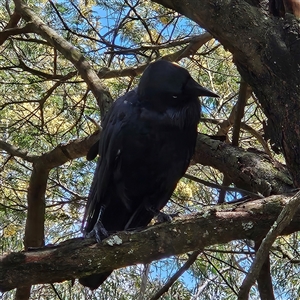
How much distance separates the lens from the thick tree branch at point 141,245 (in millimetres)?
1408

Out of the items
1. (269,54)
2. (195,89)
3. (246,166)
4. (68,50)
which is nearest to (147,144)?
(195,89)

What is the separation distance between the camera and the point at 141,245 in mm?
1508

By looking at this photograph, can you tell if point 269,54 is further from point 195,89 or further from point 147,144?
point 147,144

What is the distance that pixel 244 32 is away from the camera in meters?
1.88

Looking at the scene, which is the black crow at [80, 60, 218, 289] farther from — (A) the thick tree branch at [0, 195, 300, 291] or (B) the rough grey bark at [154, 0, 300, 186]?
(A) the thick tree branch at [0, 195, 300, 291]

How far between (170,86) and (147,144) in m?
0.26

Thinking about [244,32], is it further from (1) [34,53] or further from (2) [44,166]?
(1) [34,53]

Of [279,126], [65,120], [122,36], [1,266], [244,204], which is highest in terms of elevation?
[122,36]

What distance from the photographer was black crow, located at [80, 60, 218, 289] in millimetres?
2068

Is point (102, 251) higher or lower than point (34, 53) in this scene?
lower

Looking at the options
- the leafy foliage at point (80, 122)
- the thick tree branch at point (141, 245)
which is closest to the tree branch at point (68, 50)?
the leafy foliage at point (80, 122)

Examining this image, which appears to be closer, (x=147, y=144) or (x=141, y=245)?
(x=141, y=245)

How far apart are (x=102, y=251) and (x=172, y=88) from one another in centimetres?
86

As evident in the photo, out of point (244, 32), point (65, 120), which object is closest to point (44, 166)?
point (65, 120)
